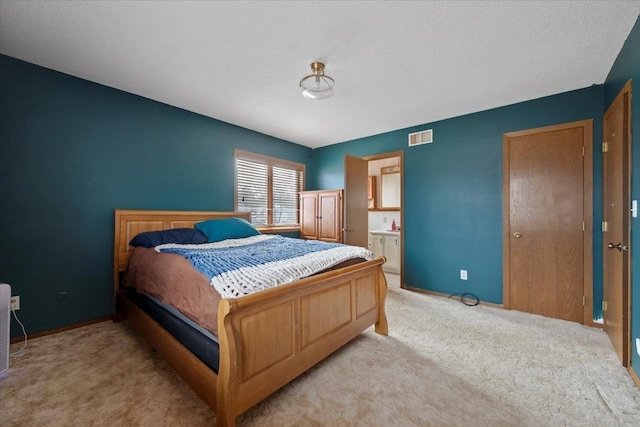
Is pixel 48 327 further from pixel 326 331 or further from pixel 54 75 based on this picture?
pixel 326 331

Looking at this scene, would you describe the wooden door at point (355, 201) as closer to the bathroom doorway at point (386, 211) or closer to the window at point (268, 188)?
the bathroom doorway at point (386, 211)

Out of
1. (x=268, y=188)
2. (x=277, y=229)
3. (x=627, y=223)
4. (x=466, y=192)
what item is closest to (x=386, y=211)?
(x=466, y=192)

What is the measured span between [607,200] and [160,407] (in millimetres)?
3925

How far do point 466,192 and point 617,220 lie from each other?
148cm

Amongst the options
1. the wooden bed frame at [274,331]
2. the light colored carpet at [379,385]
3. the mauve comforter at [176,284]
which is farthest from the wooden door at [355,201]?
the mauve comforter at [176,284]

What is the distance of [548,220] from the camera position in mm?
2932

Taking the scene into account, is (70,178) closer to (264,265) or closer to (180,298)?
(180,298)

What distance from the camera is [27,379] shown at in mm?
1803

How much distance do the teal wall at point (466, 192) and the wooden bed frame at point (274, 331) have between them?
5.35ft

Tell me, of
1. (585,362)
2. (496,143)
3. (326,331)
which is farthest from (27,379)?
(496,143)

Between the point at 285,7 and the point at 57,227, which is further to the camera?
the point at 57,227

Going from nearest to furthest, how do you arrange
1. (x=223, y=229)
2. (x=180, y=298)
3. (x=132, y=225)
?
(x=180, y=298) → (x=132, y=225) → (x=223, y=229)

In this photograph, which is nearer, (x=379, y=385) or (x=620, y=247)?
(x=379, y=385)

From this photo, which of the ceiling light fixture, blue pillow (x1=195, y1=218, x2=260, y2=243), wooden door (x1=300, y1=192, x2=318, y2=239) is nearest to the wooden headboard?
blue pillow (x1=195, y1=218, x2=260, y2=243)
